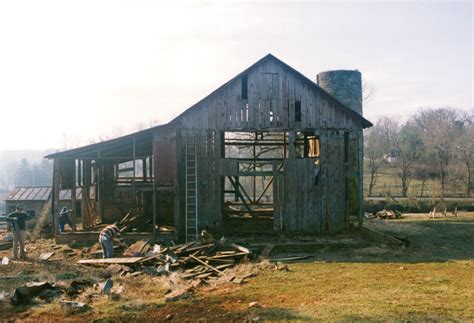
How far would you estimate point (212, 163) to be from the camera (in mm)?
18844

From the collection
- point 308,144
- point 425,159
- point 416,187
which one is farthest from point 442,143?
point 308,144

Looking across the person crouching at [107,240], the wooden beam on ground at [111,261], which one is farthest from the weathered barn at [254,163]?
the wooden beam on ground at [111,261]

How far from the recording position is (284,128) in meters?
19.1

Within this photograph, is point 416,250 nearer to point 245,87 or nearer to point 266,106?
point 266,106

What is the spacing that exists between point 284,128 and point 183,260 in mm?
7957

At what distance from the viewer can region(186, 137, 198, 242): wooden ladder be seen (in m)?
18.5

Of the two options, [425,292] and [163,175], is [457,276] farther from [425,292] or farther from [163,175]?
[163,175]

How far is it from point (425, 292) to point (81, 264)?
35.2ft

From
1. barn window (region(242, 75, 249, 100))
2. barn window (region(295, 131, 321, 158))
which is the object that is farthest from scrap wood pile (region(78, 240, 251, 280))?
barn window (region(295, 131, 321, 158))

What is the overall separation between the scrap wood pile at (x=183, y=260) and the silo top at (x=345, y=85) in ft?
56.9

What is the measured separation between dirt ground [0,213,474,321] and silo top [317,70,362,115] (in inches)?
600

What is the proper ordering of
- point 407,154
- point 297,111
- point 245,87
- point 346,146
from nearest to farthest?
point 245,87 → point 297,111 → point 346,146 → point 407,154

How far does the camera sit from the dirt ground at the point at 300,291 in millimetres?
8755

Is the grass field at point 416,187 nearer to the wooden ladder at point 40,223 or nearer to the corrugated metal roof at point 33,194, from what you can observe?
the corrugated metal roof at point 33,194
